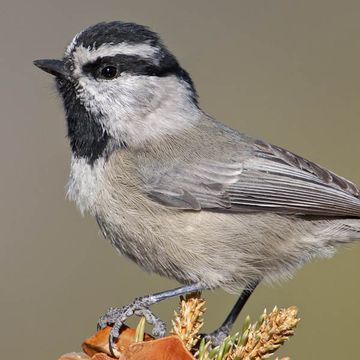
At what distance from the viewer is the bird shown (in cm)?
265

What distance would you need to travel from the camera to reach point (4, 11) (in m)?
4.89

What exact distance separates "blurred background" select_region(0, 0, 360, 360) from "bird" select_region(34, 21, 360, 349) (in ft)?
0.80

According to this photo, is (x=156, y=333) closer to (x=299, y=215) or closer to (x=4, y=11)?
(x=299, y=215)

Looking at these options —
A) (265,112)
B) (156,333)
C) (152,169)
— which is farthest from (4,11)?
(156,333)

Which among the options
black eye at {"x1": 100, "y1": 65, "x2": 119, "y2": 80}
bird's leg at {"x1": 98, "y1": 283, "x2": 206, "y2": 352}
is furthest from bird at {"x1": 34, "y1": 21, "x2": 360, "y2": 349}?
bird's leg at {"x1": 98, "y1": 283, "x2": 206, "y2": 352}

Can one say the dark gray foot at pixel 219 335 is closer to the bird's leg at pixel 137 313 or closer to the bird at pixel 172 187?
the bird at pixel 172 187

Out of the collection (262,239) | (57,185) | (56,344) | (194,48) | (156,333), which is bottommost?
(56,344)

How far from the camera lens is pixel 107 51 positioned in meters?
2.66

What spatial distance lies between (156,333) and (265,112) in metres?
2.53

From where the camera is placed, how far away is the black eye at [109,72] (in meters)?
2.71

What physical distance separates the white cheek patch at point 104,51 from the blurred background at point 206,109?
17 cm

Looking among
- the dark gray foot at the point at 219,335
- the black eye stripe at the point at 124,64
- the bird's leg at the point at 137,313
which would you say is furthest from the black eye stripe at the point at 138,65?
the dark gray foot at the point at 219,335

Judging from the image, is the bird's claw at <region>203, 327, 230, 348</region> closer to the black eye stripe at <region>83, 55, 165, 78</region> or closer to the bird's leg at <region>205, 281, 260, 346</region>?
the bird's leg at <region>205, 281, 260, 346</region>

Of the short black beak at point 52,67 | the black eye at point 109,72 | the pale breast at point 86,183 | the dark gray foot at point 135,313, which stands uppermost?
A: the black eye at point 109,72
